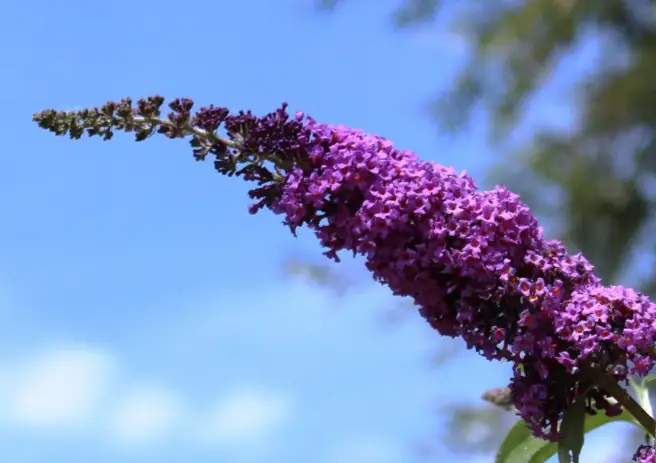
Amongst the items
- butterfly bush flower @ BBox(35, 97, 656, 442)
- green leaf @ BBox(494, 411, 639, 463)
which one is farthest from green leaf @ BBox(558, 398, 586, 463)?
green leaf @ BBox(494, 411, 639, 463)

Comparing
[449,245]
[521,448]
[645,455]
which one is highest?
[449,245]

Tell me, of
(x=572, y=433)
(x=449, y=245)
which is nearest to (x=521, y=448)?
(x=572, y=433)

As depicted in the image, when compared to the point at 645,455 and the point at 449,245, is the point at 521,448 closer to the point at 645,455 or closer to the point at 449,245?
the point at 645,455

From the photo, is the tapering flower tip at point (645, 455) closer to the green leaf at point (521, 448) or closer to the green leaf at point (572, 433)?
the green leaf at point (572, 433)

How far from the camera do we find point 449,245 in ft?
5.27

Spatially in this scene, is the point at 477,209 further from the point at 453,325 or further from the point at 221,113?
the point at 221,113

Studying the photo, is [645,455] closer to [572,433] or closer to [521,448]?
[572,433]

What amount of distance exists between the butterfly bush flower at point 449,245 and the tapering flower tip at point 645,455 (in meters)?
0.09

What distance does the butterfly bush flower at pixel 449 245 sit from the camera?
1.57 meters

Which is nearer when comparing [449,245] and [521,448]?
[449,245]

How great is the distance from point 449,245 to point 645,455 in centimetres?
49

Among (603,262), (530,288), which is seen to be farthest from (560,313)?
(603,262)

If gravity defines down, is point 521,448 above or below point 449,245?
below

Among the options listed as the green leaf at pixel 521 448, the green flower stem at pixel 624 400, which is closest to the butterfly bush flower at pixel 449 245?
the green flower stem at pixel 624 400
